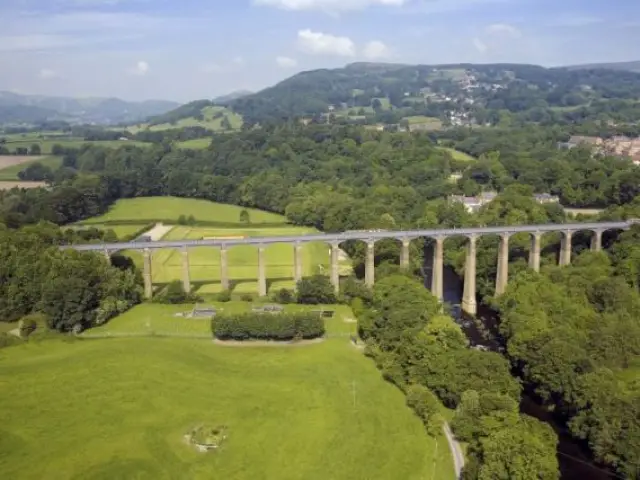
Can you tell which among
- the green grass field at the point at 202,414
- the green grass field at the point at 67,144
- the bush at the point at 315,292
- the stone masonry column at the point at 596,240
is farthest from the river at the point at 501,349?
the green grass field at the point at 67,144

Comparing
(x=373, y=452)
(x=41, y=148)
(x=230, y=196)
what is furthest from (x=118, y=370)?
(x=41, y=148)

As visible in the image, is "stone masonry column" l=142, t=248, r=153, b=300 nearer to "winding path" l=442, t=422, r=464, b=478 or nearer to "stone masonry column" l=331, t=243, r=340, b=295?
"stone masonry column" l=331, t=243, r=340, b=295

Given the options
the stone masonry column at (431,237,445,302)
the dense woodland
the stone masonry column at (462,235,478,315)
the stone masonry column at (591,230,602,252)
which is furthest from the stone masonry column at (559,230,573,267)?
the stone masonry column at (431,237,445,302)

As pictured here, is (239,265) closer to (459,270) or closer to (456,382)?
(459,270)

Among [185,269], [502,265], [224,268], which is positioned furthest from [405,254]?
[185,269]

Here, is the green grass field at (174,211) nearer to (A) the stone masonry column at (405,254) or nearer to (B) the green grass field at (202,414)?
(A) the stone masonry column at (405,254)

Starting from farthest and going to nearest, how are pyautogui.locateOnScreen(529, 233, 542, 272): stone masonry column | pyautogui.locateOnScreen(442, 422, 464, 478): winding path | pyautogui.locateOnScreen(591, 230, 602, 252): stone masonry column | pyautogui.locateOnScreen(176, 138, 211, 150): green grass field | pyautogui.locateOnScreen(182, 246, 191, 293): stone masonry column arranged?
pyautogui.locateOnScreen(176, 138, 211, 150): green grass field, pyautogui.locateOnScreen(591, 230, 602, 252): stone masonry column, pyautogui.locateOnScreen(529, 233, 542, 272): stone masonry column, pyautogui.locateOnScreen(182, 246, 191, 293): stone masonry column, pyautogui.locateOnScreen(442, 422, 464, 478): winding path

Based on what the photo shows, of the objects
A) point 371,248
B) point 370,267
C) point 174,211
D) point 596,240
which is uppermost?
point 371,248
